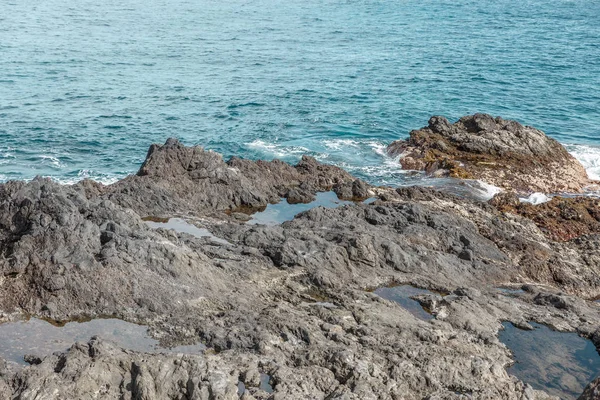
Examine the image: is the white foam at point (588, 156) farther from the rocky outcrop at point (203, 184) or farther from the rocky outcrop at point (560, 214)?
the rocky outcrop at point (203, 184)

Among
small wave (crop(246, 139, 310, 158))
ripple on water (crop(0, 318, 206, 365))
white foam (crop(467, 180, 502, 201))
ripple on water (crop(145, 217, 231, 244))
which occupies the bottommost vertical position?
small wave (crop(246, 139, 310, 158))

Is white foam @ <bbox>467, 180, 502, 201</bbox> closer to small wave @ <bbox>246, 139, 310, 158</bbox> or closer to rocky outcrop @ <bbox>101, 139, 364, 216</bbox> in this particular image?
rocky outcrop @ <bbox>101, 139, 364, 216</bbox>

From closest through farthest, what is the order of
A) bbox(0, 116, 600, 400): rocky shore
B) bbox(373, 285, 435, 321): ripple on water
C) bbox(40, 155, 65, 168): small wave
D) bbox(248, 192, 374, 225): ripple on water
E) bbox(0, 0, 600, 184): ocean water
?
bbox(0, 116, 600, 400): rocky shore < bbox(373, 285, 435, 321): ripple on water < bbox(248, 192, 374, 225): ripple on water < bbox(40, 155, 65, 168): small wave < bbox(0, 0, 600, 184): ocean water

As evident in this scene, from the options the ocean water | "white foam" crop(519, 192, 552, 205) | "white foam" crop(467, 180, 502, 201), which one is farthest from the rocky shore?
the ocean water

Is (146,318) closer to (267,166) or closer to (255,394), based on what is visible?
(255,394)

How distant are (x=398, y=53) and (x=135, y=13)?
34.1 m

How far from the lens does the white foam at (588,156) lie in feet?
105

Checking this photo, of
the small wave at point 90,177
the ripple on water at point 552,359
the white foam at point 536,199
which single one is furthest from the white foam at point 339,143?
the ripple on water at point 552,359

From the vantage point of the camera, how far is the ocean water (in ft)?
115

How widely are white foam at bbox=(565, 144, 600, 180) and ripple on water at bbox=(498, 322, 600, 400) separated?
17534mm

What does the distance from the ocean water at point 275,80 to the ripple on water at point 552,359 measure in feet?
46.5

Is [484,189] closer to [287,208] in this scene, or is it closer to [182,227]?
[287,208]

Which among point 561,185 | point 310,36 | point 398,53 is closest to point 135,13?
point 310,36

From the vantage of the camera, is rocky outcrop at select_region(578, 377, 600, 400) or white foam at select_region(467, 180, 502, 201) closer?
rocky outcrop at select_region(578, 377, 600, 400)
